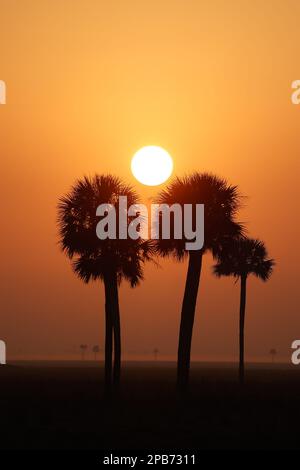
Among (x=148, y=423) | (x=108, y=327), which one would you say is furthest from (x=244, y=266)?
(x=148, y=423)

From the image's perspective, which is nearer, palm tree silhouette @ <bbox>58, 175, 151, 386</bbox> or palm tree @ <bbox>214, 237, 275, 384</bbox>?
palm tree silhouette @ <bbox>58, 175, 151, 386</bbox>

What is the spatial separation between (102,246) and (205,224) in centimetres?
771

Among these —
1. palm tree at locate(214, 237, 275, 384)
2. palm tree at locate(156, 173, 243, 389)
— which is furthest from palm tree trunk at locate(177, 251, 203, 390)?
palm tree at locate(214, 237, 275, 384)

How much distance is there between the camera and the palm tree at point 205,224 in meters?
58.8

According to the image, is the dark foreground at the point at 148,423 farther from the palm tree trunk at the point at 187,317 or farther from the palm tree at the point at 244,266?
the palm tree at the point at 244,266

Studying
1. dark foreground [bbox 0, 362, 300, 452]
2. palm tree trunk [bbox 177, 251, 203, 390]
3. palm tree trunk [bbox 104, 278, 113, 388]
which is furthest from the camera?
→ palm tree trunk [bbox 104, 278, 113, 388]

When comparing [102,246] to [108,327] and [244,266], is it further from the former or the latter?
[244,266]

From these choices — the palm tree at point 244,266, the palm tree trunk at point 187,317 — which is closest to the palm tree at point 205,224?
the palm tree trunk at point 187,317

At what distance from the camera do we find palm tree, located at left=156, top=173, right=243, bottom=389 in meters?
58.8

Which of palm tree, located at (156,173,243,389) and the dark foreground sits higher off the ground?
palm tree, located at (156,173,243,389)

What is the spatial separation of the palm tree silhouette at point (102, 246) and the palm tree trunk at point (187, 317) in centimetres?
441

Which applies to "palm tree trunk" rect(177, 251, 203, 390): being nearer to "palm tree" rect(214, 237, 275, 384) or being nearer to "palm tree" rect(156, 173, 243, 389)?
"palm tree" rect(156, 173, 243, 389)

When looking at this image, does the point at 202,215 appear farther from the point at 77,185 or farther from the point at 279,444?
the point at 279,444
